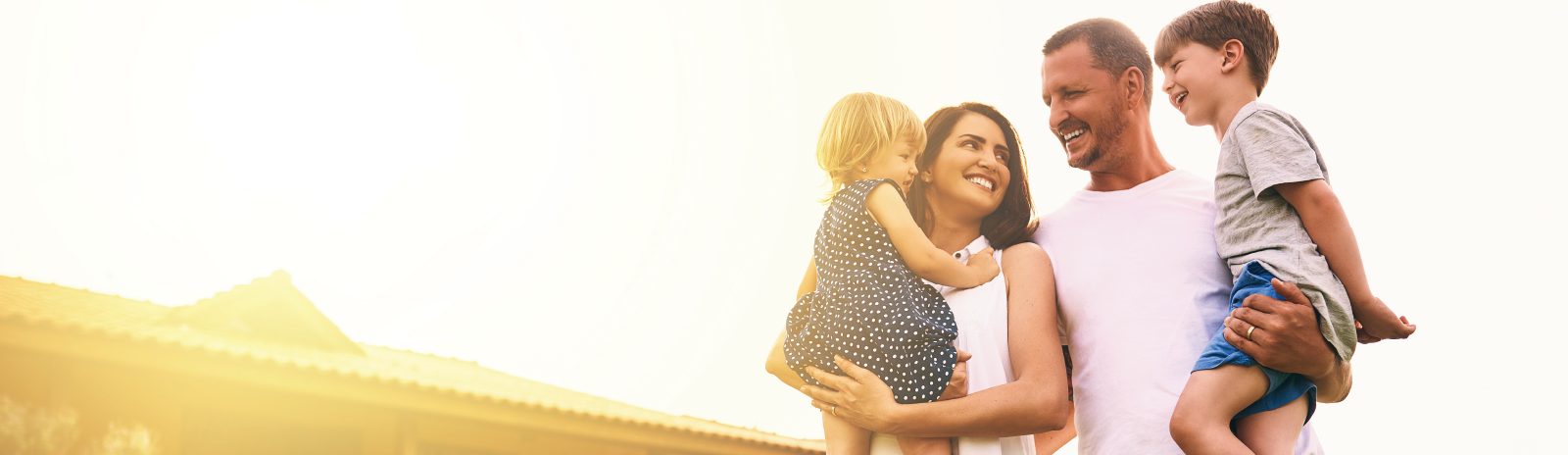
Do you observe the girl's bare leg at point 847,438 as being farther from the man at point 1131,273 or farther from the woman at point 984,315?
the man at point 1131,273

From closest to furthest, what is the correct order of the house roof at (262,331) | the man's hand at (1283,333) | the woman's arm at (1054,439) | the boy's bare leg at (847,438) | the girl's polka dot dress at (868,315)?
the man's hand at (1283,333)
the girl's polka dot dress at (868,315)
the boy's bare leg at (847,438)
the woman's arm at (1054,439)
the house roof at (262,331)

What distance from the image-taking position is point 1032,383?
85.6 inches

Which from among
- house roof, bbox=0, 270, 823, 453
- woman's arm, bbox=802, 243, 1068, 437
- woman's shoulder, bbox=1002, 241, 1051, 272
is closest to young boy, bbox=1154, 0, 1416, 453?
woman's arm, bbox=802, 243, 1068, 437

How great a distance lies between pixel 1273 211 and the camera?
7.03ft

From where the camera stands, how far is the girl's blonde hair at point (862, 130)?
269 centimetres

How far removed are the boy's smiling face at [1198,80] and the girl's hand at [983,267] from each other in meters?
0.74

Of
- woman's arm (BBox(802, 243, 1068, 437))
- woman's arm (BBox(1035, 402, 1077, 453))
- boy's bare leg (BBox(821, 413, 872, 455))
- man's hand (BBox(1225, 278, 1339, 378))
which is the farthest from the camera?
woman's arm (BBox(1035, 402, 1077, 453))

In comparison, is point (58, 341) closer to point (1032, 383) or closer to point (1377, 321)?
point (1032, 383)

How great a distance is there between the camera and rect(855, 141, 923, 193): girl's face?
2.69 meters

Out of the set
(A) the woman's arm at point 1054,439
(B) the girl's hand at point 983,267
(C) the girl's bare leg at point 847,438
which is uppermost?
(B) the girl's hand at point 983,267

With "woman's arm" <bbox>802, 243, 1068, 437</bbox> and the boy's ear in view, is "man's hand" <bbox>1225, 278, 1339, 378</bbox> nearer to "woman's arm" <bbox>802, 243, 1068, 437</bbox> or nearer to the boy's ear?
"woman's arm" <bbox>802, 243, 1068, 437</bbox>

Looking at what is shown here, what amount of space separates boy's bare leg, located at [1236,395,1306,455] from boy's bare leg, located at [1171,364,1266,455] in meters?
0.09

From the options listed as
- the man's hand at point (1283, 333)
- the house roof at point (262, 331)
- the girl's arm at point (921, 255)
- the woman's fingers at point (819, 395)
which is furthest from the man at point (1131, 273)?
the house roof at point (262, 331)

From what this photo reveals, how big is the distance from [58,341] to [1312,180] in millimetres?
7966
